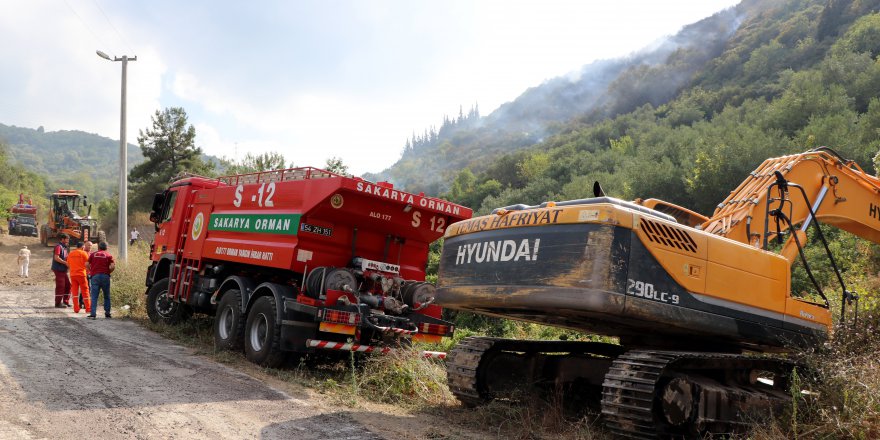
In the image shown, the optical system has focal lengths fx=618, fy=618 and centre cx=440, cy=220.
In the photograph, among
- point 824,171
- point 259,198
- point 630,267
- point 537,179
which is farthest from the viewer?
point 537,179

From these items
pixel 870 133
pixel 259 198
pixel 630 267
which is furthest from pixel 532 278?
pixel 870 133

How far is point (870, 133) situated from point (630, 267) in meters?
30.7

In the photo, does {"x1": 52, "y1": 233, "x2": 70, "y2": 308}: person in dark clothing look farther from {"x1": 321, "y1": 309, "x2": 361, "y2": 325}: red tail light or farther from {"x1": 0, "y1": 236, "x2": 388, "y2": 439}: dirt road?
{"x1": 321, "y1": 309, "x2": 361, "y2": 325}: red tail light

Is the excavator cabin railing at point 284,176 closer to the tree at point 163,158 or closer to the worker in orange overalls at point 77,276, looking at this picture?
the worker in orange overalls at point 77,276

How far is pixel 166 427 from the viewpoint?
5078 millimetres

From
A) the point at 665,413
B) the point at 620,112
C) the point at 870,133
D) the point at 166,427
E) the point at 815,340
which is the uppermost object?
the point at 620,112

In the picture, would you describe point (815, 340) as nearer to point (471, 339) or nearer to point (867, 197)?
point (867, 197)

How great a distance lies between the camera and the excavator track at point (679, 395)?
4.58 m

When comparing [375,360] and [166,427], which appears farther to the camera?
[375,360]

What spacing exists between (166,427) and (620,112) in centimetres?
10285

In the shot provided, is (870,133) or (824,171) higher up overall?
(870,133)

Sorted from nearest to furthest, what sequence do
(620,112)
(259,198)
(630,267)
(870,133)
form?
(630,267) < (259,198) < (870,133) < (620,112)

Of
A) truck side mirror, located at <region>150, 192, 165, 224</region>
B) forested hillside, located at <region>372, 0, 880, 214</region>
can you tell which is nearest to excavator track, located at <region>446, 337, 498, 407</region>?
truck side mirror, located at <region>150, 192, 165, 224</region>

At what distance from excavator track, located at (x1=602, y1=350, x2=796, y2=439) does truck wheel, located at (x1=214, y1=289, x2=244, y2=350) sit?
235 inches
